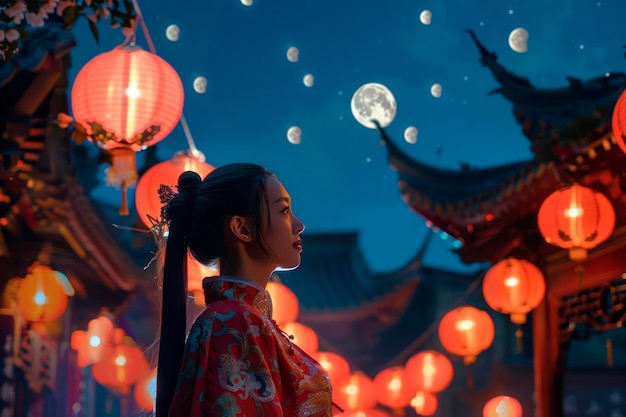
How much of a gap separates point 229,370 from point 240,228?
0.39 metres

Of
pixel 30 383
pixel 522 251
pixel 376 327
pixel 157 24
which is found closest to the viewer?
pixel 522 251

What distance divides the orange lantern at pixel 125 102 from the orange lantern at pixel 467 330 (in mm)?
5624

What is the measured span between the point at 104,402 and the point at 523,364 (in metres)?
11.1

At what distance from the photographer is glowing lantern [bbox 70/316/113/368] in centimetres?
1045

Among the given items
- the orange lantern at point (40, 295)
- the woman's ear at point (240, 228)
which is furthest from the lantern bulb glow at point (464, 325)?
the woman's ear at point (240, 228)

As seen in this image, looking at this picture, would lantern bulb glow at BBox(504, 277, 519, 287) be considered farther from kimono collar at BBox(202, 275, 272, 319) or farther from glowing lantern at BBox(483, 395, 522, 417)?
kimono collar at BBox(202, 275, 272, 319)

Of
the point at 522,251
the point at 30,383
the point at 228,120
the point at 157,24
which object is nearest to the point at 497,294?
the point at 522,251

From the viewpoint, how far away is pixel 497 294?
307 inches

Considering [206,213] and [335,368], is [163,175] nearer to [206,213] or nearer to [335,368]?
[206,213]

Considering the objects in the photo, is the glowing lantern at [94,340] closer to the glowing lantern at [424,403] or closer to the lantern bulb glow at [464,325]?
the lantern bulb glow at [464,325]

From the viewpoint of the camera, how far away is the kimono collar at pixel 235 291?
1.97m

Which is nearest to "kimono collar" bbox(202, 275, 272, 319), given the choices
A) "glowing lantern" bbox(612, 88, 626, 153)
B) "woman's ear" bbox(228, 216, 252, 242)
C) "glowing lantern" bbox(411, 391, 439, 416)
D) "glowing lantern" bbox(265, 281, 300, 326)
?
"woman's ear" bbox(228, 216, 252, 242)

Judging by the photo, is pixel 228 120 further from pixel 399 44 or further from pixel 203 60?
pixel 399 44

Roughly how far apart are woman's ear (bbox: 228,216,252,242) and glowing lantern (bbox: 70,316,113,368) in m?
8.88
